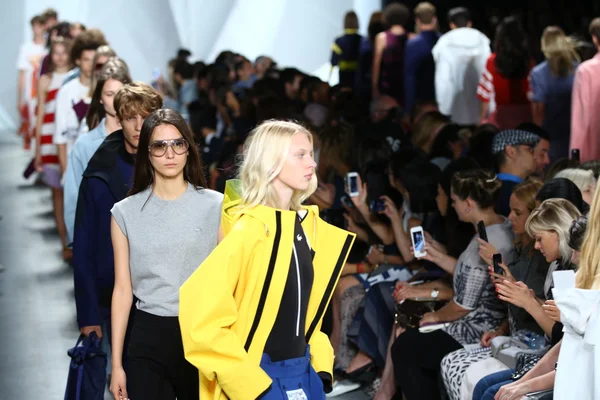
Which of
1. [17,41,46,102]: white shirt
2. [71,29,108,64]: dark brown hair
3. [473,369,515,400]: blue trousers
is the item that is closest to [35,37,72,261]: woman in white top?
[71,29,108,64]: dark brown hair

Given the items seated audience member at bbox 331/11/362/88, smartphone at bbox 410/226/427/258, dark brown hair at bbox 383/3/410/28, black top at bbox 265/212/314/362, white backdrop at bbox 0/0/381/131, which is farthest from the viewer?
white backdrop at bbox 0/0/381/131

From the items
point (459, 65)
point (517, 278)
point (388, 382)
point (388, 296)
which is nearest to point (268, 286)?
point (517, 278)

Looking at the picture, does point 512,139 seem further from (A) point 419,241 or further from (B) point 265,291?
(B) point 265,291

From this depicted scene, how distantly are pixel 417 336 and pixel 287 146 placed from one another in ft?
5.89

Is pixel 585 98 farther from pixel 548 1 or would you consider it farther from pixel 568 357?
pixel 548 1

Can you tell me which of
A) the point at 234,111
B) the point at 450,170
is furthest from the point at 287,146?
the point at 234,111

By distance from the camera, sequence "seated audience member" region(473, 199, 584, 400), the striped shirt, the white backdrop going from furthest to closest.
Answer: the white backdrop < the striped shirt < "seated audience member" region(473, 199, 584, 400)

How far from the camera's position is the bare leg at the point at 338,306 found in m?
4.98

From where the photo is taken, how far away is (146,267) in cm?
299

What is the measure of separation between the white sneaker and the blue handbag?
1.59 metres

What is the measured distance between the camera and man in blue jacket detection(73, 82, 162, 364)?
3426 mm

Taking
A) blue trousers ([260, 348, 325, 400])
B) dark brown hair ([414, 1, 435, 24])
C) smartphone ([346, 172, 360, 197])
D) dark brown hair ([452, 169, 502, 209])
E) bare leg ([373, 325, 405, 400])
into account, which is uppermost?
dark brown hair ([414, 1, 435, 24])

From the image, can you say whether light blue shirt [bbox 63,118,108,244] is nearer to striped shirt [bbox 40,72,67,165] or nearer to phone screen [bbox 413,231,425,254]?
phone screen [bbox 413,231,425,254]

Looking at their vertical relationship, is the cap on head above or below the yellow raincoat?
above
